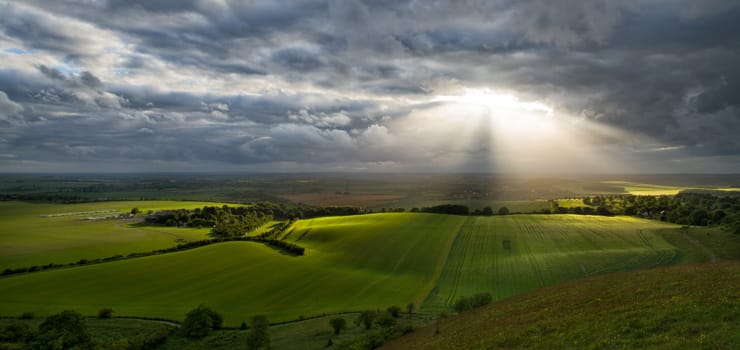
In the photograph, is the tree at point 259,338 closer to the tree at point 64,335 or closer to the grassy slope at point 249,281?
the grassy slope at point 249,281

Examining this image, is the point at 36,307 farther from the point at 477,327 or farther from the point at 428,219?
the point at 428,219

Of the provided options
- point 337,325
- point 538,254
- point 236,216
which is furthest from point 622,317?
point 236,216

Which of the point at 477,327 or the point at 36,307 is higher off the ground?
the point at 477,327

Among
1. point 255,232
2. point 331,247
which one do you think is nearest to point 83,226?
point 255,232

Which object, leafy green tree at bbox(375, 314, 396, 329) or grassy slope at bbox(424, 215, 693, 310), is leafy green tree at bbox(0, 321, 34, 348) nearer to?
leafy green tree at bbox(375, 314, 396, 329)

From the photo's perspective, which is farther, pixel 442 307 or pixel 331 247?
pixel 331 247

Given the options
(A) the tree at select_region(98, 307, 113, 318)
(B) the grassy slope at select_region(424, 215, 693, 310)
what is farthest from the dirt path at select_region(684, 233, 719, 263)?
(A) the tree at select_region(98, 307, 113, 318)

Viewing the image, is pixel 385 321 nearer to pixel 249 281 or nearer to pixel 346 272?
pixel 346 272
